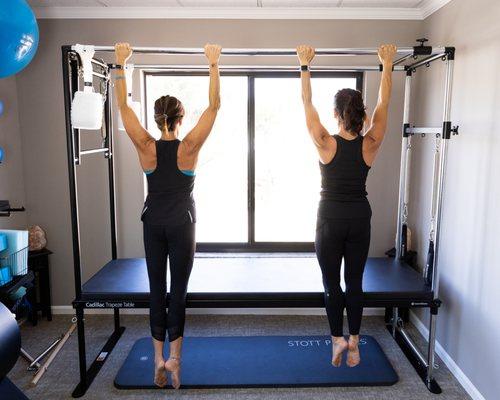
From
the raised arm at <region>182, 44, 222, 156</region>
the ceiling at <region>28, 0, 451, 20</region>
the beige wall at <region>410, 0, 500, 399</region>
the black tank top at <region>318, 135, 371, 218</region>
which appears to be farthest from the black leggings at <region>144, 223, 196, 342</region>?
the ceiling at <region>28, 0, 451, 20</region>

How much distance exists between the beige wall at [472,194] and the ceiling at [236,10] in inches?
14.3

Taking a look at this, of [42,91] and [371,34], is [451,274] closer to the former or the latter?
[371,34]

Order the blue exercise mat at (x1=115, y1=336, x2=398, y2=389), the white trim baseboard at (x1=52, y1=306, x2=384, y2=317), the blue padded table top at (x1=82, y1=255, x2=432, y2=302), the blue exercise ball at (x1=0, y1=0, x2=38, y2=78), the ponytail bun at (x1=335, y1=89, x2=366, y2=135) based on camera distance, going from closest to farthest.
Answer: the blue exercise ball at (x1=0, y1=0, x2=38, y2=78)
the ponytail bun at (x1=335, y1=89, x2=366, y2=135)
the blue padded table top at (x1=82, y1=255, x2=432, y2=302)
the blue exercise mat at (x1=115, y1=336, x2=398, y2=389)
the white trim baseboard at (x1=52, y1=306, x2=384, y2=317)

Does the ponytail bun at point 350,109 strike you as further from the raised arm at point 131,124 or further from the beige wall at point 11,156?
the beige wall at point 11,156

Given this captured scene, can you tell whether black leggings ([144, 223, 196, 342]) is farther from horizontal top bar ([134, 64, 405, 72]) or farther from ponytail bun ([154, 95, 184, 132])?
horizontal top bar ([134, 64, 405, 72])

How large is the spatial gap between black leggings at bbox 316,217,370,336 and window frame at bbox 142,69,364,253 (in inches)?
55.9

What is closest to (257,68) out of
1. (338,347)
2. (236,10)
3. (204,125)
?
(236,10)

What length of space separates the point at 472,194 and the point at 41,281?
10.4ft

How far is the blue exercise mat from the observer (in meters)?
2.68

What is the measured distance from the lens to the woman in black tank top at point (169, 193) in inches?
83.2

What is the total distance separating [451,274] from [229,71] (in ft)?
7.22

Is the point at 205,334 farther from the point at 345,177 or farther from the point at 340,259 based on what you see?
the point at 345,177

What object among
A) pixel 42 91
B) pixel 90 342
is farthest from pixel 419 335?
pixel 42 91

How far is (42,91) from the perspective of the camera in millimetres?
3434
